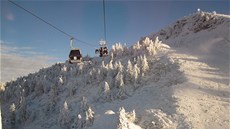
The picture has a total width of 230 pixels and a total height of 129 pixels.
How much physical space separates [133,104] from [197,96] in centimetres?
530

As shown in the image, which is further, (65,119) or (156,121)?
(65,119)

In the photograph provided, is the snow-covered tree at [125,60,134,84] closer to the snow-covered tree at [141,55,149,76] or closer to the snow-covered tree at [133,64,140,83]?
the snow-covered tree at [133,64,140,83]

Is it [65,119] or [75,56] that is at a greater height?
[75,56]

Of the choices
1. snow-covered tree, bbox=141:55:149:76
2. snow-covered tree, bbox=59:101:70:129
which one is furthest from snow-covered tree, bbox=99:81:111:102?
snow-covered tree, bbox=141:55:149:76

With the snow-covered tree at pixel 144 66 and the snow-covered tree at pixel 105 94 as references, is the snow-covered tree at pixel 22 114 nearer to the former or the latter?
the snow-covered tree at pixel 105 94

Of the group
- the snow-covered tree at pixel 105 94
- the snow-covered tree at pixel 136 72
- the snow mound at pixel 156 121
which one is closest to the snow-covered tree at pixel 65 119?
the snow-covered tree at pixel 105 94

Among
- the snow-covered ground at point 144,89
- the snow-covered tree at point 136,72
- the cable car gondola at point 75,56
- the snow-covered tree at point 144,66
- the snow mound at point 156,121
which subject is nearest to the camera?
the snow mound at point 156,121

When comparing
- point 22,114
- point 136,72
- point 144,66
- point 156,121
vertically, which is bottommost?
point 22,114

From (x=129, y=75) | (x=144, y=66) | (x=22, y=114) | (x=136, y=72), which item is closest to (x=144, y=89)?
(x=136, y=72)

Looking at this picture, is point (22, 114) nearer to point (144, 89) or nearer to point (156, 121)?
point (144, 89)

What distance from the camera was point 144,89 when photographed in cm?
2938

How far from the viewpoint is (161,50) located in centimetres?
3844

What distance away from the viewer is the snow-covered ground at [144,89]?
22531mm

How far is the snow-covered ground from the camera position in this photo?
22.5m
